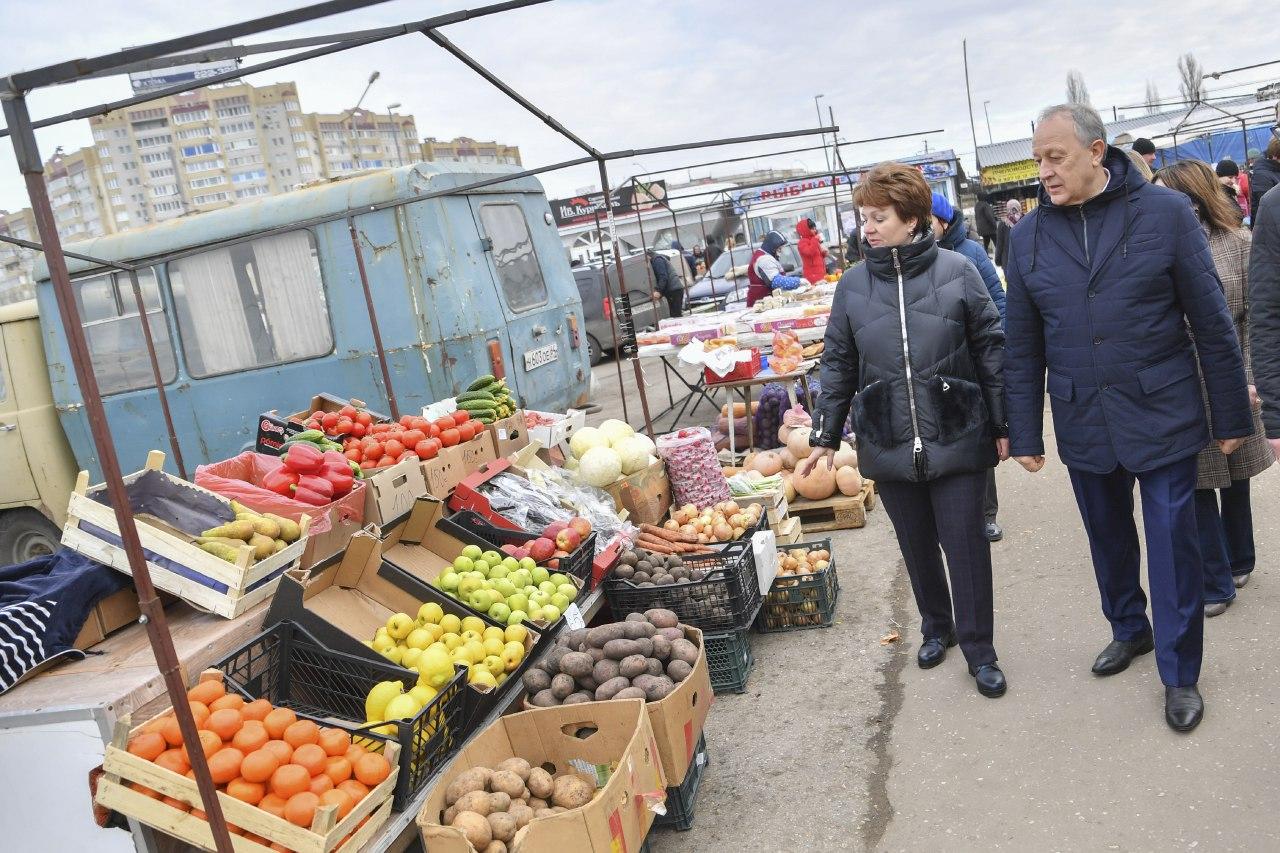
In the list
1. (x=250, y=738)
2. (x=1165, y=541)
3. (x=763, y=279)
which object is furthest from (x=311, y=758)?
(x=763, y=279)

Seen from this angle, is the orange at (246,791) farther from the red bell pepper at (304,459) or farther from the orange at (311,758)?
the red bell pepper at (304,459)

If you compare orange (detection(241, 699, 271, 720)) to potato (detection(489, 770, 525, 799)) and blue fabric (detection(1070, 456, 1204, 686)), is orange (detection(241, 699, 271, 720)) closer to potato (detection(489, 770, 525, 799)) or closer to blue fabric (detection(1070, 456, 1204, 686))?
potato (detection(489, 770, 525, 799))

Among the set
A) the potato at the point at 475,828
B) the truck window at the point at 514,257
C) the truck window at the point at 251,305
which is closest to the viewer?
the potato at the point at 475,828

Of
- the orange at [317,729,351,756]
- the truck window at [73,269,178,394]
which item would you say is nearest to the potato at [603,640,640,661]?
the orange at [317,729,351,756]

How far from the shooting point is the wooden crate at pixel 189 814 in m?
2.75

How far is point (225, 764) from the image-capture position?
289 centimetres

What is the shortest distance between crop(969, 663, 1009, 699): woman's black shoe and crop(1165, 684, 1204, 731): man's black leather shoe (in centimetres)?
65

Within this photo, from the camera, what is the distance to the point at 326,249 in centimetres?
874

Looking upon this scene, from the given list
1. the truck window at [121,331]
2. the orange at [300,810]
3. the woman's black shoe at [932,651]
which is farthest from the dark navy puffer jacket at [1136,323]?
the truck window at [121,331]

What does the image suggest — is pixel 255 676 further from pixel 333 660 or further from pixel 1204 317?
pixel 1204 317

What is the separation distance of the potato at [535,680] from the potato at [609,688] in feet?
0.73

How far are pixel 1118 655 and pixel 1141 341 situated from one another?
1.40 m

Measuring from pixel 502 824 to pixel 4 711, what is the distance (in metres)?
1.55

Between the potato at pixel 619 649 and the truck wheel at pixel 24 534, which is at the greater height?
the truck wheel at pixel 24 534
